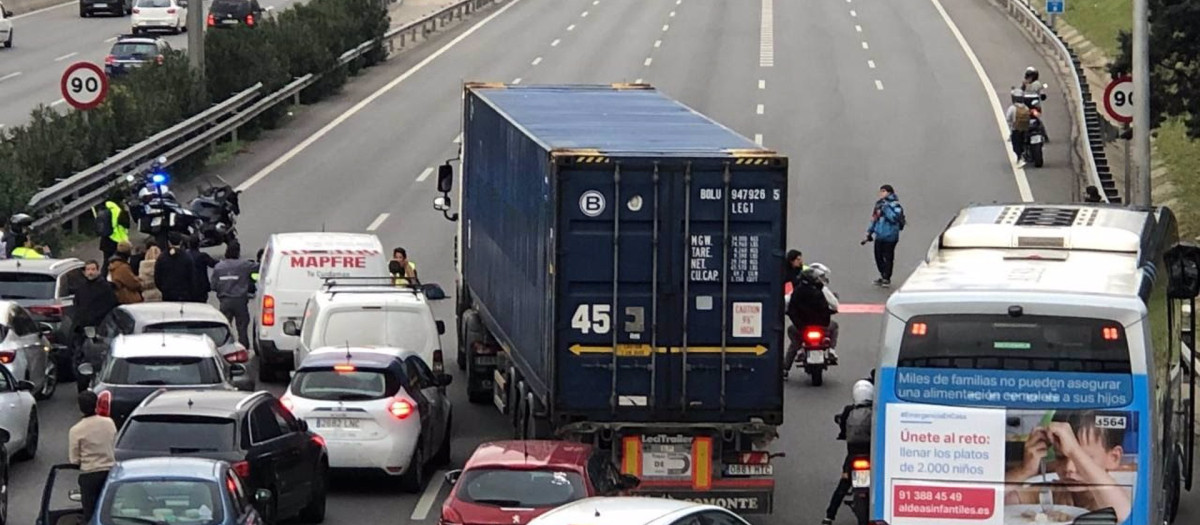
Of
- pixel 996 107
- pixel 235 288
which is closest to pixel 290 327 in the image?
pixel 235 288

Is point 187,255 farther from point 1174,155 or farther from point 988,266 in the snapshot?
point 1174,155

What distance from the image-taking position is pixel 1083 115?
4584 centimetres

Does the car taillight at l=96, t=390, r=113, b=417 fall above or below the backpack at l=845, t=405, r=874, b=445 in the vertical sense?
below

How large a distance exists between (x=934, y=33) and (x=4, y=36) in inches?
1054

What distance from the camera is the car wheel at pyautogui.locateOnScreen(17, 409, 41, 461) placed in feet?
74.3

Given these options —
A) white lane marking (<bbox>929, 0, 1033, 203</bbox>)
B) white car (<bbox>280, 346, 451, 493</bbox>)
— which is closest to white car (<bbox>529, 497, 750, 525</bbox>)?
white car (<bbox>280, 346, 451, 493</bbox>)

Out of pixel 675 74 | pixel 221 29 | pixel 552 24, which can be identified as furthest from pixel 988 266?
pixel 552 24

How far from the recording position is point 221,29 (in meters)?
51.8

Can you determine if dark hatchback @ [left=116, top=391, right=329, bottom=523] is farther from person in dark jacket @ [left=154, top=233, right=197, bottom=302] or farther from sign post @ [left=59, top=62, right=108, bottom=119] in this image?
sign post @ [left=59, top=62, right=108, bottom=119]

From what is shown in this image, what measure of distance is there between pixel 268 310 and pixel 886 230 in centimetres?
981

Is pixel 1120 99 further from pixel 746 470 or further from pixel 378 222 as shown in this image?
pixel 746 470

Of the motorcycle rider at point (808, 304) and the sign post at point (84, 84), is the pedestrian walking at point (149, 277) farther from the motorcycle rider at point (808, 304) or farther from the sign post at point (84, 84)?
the motorcycle rider at point (808, 304)

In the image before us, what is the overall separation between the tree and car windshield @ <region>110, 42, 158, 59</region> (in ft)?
97.1

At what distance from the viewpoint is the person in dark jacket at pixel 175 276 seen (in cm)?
2958
